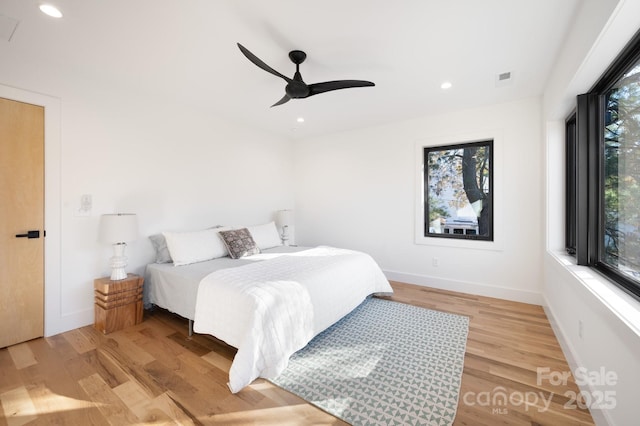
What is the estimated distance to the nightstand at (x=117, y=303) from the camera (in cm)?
256

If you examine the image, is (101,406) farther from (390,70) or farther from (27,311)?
(390,70)

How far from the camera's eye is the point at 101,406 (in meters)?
1.63

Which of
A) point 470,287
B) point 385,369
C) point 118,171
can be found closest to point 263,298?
point 385,369

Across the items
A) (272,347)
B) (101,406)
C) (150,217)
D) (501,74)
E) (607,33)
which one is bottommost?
(101,406)

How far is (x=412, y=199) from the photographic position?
406 centimetres

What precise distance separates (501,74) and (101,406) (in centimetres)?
422

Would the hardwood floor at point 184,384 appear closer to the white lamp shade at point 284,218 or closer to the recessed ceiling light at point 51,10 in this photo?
the white lamp shade at point 284,218

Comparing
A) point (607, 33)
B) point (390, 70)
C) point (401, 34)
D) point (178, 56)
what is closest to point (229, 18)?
point (178, 56)

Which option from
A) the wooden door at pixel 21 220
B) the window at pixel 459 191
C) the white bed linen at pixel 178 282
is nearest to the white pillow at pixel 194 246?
the white bed linen at pixel 178 282

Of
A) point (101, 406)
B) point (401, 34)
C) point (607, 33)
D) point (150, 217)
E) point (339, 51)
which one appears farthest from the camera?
point (150, 217)

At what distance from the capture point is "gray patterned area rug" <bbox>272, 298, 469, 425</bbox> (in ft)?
5.25

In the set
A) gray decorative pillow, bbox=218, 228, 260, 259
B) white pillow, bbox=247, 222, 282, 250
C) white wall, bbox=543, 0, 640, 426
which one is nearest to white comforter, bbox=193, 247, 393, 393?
gray decorative pillow, bbox=218, 228, 260, 259

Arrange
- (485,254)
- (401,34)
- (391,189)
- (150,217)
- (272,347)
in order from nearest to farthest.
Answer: (272,347) → (401,34) → (150,217) → (485,254) → (391,189)

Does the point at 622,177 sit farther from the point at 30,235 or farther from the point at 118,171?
the point at 30,235
